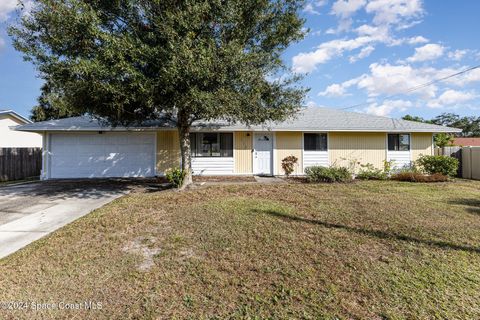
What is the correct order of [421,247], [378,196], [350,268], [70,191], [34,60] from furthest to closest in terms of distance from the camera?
[70,191] → [378,196] → [34,60] → [421,247] → [350,268]

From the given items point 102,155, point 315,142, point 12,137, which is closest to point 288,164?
point 315,142

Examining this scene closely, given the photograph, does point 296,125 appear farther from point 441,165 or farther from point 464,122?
point 464,122

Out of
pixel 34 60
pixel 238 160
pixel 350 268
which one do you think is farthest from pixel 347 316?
pixel 238 160

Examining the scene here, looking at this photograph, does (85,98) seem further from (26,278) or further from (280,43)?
(280,43)

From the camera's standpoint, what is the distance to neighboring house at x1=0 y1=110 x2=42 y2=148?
1791 centimetres

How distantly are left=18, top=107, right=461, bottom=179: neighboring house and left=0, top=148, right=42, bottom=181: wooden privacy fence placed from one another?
252cm

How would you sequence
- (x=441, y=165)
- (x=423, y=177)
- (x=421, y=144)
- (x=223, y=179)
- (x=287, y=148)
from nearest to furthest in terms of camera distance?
(x=423, y=177), (x=223, y=179), (x=441, y=165), (x=287, y=148), (x=421, y=144)

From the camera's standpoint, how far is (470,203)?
24.7ft

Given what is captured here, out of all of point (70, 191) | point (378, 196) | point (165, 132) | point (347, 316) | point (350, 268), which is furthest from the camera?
point (165, 132)

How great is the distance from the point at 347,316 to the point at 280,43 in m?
8.70

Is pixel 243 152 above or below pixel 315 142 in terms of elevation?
below

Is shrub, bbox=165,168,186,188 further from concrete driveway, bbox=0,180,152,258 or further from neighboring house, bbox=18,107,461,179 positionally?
neighboring house, bbox=18,107,461,179

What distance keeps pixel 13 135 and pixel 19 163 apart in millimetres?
5755

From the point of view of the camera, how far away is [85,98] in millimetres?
7855
